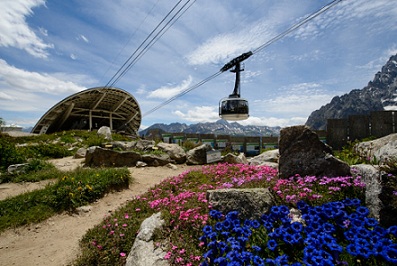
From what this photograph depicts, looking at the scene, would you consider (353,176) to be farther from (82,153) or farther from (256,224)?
(82,153)

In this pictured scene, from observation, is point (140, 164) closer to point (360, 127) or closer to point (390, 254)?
point (390, 254)

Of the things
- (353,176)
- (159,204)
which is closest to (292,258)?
(353,176)

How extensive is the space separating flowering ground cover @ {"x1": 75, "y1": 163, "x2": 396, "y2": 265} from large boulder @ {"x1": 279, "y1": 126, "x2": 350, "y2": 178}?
10.5 inches

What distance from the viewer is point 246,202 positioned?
312 cm

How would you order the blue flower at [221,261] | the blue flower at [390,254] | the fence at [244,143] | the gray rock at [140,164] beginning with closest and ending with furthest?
1. the blue flower at [390,254]
2. the blue flower at [221,261]
3. the gray rock at [140,164]
4. the fence at [244,143]

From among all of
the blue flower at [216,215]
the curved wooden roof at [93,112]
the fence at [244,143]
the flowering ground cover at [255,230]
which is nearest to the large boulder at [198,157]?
the fence at [244,143]

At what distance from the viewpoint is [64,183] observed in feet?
20.2

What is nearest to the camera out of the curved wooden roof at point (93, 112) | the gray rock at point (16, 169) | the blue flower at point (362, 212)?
the blue flower at point (362, 212)

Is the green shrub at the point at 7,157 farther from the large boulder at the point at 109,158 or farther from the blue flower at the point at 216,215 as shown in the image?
the blue flower at the point at 216,215

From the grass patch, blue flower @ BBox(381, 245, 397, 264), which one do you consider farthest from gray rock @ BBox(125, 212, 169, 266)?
the grass patch

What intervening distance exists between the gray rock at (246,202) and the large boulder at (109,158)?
8072mm

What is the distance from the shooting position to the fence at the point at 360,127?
1015 centimetres

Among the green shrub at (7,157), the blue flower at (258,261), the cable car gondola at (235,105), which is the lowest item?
the blue flower at (258,261)

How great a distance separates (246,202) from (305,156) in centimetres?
224
